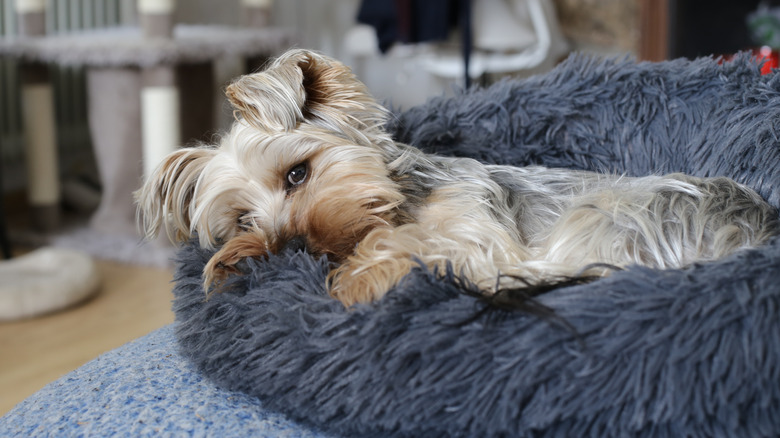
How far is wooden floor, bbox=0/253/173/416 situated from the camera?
7.34ft

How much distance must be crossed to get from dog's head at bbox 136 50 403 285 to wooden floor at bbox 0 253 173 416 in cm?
101

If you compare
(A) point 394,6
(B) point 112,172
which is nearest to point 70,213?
(B) point 112,172

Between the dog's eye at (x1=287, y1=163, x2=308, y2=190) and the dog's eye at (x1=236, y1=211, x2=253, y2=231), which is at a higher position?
the dog's eye at (x1=287, y1=163, x2=308, y2=190)

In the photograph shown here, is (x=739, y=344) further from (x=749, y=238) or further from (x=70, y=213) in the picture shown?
(x=70, y=213)

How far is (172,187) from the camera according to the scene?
1.52 m

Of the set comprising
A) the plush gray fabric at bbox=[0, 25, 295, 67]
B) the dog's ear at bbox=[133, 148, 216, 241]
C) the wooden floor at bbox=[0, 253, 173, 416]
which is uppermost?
the plush gray fabric at bbox=[0, 25, 295, 67]

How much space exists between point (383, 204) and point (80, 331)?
1.67m

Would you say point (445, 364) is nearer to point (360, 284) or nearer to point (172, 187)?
point (360, 284)

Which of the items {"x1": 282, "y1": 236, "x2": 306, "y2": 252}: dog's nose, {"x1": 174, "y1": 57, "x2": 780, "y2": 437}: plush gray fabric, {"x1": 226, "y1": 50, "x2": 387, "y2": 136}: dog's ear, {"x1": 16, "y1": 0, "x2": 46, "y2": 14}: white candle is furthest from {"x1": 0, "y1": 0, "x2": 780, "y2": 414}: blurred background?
{"x1": 174, "y1": 57, "x2": 780, "y2": 437}: plush gray fabric

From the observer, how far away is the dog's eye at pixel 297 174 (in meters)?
1.39

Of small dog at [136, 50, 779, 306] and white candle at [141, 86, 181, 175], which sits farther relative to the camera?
white candle at [141, 86, 181, 175]

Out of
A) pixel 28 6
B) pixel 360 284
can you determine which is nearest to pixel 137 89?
pixel 28 6

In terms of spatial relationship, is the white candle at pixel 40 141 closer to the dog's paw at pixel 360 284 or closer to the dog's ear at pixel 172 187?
the dog's ear at pixel 172 187

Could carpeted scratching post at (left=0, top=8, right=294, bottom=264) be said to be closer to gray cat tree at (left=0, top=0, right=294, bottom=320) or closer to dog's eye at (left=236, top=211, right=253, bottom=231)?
gray cat tree at (left=0, top=0, right=294, bottom=320)
